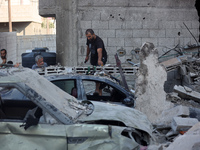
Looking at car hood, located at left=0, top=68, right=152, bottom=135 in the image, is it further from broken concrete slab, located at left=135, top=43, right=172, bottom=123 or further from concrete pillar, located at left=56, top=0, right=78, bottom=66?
concrete pillar, located at left=56, top=0, right=78, bottom=66

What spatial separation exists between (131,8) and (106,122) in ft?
24.9

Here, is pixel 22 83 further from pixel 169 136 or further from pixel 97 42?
pixel 97 42

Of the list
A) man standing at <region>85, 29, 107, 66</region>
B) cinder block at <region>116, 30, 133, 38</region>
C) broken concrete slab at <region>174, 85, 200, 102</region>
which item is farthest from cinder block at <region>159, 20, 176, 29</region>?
broken concrete slab at <region>174, 85, 200, 102</region>

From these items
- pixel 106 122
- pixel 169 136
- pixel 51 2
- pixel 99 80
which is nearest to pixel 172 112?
pixel 169 136

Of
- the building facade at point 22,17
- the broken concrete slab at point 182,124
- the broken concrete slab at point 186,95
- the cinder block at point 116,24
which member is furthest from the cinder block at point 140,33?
the building facade at point 22,17

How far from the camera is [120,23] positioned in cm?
1086

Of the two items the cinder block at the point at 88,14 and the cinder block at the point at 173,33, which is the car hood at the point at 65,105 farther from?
the cinder block at the point at 173,33

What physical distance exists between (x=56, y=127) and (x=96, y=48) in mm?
6164

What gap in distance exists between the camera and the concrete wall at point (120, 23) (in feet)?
35.3

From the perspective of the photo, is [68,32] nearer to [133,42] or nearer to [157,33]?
[133,42]

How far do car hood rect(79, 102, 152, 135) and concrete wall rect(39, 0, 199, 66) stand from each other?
21.4 feet

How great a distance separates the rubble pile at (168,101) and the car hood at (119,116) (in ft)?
0.89

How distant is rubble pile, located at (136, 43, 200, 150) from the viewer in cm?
430

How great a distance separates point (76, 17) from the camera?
1075 cm
